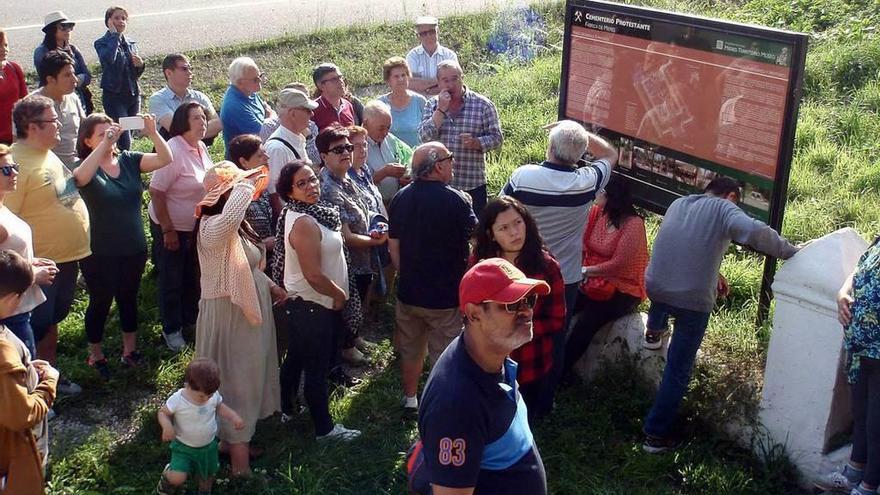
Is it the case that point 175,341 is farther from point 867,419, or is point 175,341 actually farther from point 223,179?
point 867,419

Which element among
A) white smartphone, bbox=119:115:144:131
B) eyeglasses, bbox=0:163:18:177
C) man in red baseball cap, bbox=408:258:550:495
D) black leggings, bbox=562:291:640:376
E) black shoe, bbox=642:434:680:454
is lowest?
black shoe, bbox=642:434:680:454

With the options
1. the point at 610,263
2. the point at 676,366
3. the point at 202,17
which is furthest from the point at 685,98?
the point at 202,17

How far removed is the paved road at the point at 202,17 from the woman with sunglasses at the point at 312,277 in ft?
26.6

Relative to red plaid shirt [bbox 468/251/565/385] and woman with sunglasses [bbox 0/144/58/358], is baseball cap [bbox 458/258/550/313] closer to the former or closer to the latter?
red plaid shirt [bbox 468/251/565/385]

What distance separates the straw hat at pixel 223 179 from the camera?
5121 millimetres

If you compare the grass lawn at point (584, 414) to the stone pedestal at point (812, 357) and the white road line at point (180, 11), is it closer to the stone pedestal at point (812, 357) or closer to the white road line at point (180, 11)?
the stone pedestal at point (812, 357)

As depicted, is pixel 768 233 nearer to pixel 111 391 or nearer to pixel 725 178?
pixel 725 178

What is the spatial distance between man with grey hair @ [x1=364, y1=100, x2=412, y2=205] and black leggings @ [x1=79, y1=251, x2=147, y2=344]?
6.04 feet

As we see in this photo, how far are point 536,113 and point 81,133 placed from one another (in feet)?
18.5

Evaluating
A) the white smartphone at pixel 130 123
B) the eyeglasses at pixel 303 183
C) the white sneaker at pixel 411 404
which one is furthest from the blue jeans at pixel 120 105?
the white sneaker at pixel 411 404

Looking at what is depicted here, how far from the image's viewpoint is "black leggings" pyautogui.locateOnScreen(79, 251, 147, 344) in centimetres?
600

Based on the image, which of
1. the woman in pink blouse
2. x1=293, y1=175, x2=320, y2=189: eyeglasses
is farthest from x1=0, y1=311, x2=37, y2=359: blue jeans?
x1=293, y1=175, x2=320, y2=189: eyeglasses

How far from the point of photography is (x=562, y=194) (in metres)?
5.41

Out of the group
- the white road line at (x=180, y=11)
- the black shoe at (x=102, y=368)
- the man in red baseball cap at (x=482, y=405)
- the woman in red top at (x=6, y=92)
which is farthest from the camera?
the white road line at (x=180, y=11)
